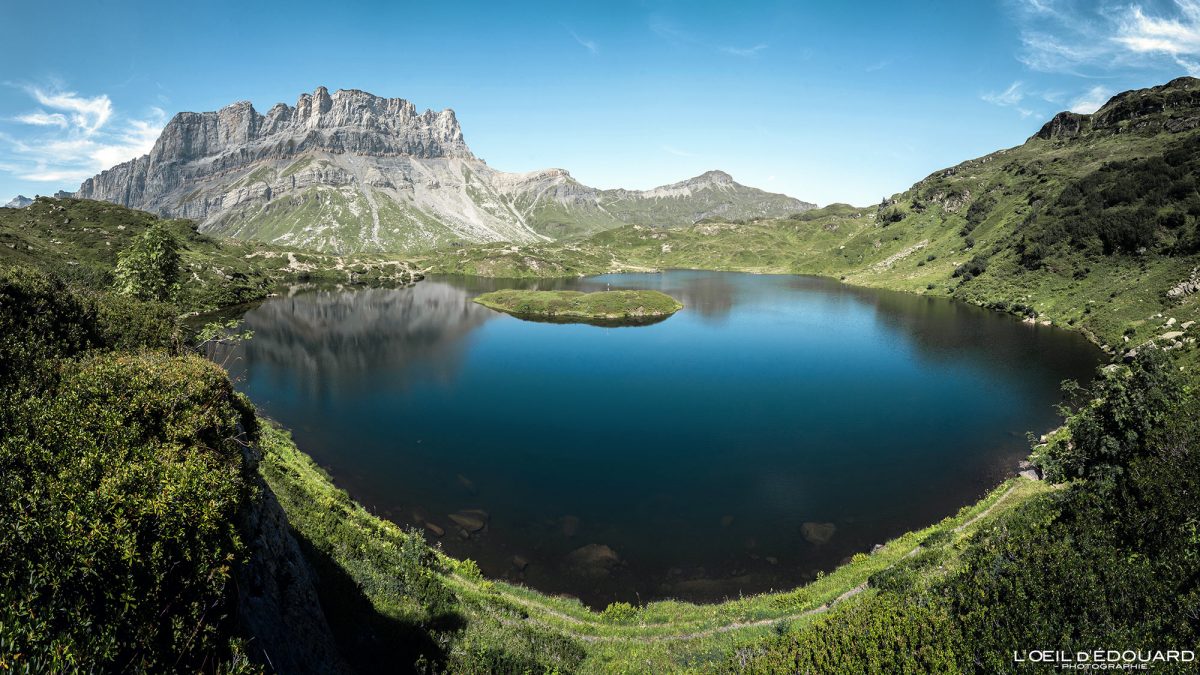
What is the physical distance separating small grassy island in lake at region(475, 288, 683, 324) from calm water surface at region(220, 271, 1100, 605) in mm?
28049

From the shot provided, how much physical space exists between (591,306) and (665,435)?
9648cm

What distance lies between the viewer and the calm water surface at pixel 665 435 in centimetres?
3841

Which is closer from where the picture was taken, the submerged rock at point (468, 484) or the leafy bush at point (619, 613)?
the leafy bush at point (619, 613)

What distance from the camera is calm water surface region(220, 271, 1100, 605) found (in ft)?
126

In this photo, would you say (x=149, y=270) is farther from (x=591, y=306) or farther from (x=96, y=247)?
(x=96, y=247)

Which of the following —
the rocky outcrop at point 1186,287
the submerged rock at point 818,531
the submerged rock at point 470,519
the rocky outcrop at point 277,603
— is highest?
the rocky outcrop at point 1186,287

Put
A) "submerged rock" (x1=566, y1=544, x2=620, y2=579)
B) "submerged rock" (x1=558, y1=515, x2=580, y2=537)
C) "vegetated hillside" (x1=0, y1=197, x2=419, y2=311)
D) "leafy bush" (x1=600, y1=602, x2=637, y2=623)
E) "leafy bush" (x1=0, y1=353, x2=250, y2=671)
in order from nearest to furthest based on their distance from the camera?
1. "leafy bush" (x1=0, y1=353, x2=250, y2=671)
2. "leafy bush" (x1=600, y1=602, x2=637, y2=623)
3. "submerged rock" (x1=566, y1=544, x2=620, y2=579)
4. "submerged rock" (x1=558, y1=515, x2=580, y2=537)
5. "vegetated hillside" (x1=0, y1=197, x2=419, y2=311)

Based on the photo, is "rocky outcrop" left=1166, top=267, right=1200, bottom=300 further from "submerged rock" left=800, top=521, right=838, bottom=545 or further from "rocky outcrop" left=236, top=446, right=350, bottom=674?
"rocky outcrop" left=236, top=446, right=350, bottom=674

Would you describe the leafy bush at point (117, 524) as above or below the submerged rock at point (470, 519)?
above

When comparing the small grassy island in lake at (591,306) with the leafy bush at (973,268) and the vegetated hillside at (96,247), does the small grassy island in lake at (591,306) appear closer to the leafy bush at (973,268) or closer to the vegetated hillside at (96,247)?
the vegetated hillside at (96,247)

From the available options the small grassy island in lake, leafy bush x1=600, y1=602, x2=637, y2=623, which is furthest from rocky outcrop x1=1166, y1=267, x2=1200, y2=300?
leafy bush x1=600, y1=602, x2=637, y2=623

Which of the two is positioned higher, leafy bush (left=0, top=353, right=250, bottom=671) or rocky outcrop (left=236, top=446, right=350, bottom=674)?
leafy bush (left=0, top=353, right=250, bottom=671)

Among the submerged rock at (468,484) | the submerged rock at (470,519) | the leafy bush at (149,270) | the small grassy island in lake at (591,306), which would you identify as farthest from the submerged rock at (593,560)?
the small grassy island in lake at (591,306)

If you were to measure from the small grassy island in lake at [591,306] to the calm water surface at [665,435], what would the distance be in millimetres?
28049
